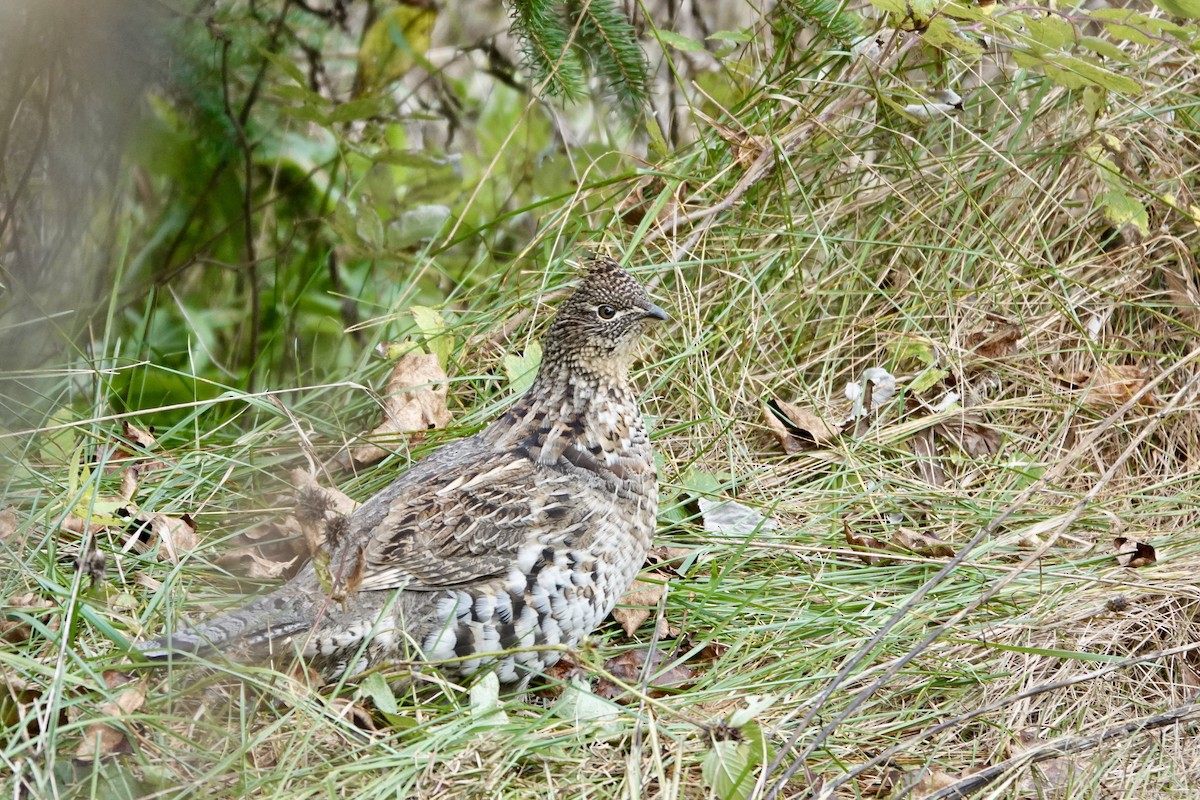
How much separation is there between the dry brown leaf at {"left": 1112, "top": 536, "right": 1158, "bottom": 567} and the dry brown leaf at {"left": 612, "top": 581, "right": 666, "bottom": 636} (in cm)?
149

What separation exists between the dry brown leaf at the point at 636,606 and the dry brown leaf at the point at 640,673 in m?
0.09

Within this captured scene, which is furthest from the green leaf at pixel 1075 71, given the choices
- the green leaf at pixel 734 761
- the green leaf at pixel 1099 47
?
the green leaf at pixel 734 761

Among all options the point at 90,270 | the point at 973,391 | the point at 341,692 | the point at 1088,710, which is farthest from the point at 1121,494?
the point at 90,270

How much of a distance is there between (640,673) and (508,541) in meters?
0.58

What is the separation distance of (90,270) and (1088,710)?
12.3ft

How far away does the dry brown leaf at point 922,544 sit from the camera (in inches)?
161

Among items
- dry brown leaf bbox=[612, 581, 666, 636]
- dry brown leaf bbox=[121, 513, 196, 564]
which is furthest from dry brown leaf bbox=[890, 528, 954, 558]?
dry brown leaf bbox=[121, 513, 196, 564]

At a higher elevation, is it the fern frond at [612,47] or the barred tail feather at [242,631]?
the fern frond at [612,47]

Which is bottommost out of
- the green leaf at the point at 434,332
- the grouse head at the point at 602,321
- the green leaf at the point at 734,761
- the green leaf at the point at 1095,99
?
the green leaf at the point at 734,761

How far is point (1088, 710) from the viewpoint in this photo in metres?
3.50

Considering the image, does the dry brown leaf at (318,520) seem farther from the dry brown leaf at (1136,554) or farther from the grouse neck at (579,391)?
the dry brown leaf at (1136,554)

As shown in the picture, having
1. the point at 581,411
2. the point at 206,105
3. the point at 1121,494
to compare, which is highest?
the point at 206,105

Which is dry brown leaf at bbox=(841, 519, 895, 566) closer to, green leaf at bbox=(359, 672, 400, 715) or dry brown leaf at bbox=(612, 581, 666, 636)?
dry brown leaf at bbox=(612, 581, 666, 636)

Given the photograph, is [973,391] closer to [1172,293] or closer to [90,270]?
[1172,293]
